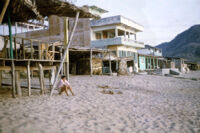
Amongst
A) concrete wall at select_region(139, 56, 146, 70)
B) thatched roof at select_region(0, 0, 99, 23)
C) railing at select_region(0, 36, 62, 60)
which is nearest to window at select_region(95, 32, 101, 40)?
concrete wall at select_region(139, 56, 146, 70)

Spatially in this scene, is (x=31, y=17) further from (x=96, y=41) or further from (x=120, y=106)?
(x=96, y=41)

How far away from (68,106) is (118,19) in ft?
59.0

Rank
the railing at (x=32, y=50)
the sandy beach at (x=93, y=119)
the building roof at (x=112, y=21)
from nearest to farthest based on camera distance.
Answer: the sandy beach at (x=93, y=119) < the railing at (x=32, y=50) < the building roof at (x=112, y=21)

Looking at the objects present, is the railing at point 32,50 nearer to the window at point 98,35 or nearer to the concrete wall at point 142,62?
the window at point 98,35

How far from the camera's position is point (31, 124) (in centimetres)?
397

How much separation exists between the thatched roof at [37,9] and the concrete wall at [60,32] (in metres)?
15.6

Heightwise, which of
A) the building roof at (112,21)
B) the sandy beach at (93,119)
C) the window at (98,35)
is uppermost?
the building roof at (112,21)

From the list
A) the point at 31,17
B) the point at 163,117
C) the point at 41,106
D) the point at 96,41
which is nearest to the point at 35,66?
the point at 31,17

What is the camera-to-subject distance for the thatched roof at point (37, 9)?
227 inches

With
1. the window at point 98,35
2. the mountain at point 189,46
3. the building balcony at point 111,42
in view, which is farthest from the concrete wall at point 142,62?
the mountain at point 189,46

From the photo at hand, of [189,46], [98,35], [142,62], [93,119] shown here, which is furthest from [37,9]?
[189,46]

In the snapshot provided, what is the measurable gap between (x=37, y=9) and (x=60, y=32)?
61.1 feet

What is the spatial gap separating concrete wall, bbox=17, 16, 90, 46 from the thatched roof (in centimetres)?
1561

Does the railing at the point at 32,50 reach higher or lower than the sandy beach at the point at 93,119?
higher
